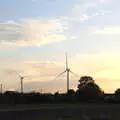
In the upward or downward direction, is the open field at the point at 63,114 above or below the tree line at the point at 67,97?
below

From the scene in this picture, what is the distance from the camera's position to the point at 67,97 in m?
137

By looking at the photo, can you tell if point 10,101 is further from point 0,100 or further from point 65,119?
point 65,119

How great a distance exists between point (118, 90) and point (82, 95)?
25.2m

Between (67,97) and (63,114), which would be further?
(67,97)

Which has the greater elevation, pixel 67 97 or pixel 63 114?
pixel 67 97

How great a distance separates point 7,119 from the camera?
3528cm

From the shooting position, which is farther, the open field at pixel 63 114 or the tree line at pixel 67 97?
the tree line at pixel 67 97

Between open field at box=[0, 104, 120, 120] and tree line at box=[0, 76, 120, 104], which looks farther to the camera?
tree line at box=[0, 76, 120, 104]

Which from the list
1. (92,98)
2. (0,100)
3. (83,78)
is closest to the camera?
(0,100)

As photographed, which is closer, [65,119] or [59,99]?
[65,119]

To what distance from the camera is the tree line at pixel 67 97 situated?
401 feet

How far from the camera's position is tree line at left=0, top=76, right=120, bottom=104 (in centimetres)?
12219

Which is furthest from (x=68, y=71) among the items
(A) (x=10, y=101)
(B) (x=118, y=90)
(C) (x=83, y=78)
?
(C) (x=83, y=78)

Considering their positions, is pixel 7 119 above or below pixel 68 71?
below
